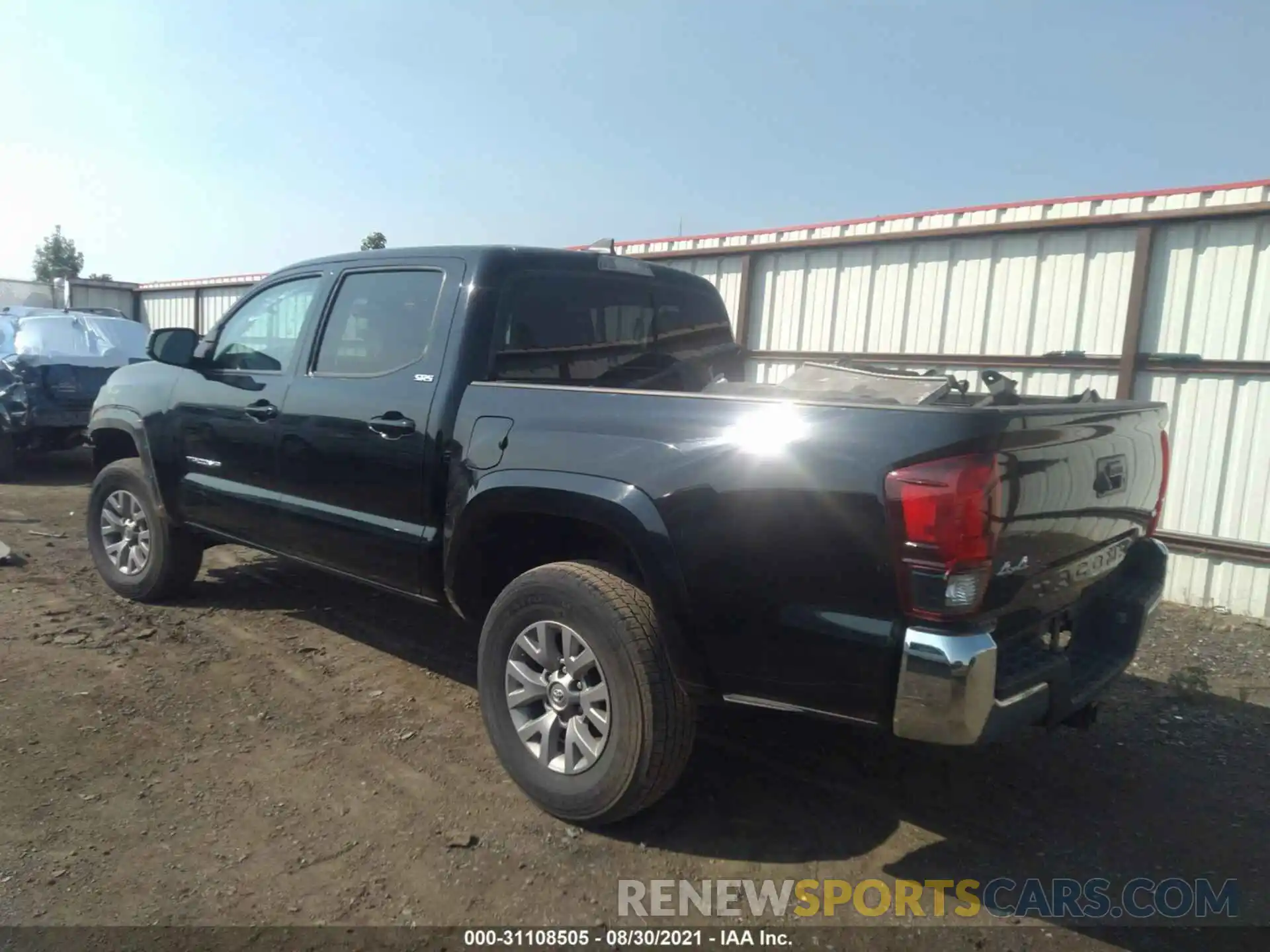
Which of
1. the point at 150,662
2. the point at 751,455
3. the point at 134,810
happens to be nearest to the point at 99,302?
the point at 150,662

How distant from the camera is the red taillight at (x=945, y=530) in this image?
7.31ft

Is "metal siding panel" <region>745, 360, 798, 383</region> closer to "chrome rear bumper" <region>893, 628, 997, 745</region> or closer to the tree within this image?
"chrome rear bumper" <region>893, 628, 997, 745</region>

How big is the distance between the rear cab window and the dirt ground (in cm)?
153

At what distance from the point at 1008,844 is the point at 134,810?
116 inches

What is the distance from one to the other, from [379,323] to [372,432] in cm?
51

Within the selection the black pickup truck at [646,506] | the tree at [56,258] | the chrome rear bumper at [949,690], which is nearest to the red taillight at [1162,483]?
the black pickup truck at [646,506]

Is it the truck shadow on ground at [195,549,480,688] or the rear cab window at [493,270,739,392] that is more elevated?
the rear cab window at [493,270,739,392]

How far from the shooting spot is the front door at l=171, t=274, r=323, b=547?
4.26 m

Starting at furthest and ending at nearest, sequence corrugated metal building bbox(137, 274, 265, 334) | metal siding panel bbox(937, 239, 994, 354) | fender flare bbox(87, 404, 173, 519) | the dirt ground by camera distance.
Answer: corrugated metal building bbox(137, 274, 265, 334), metal siding panel bbox(937, 239, 994, 354), fender flare bbox(87, 404, 173, 519), the dirt ground

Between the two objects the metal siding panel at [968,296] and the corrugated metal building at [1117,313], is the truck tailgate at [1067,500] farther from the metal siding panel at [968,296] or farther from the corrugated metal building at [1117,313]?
the metal siding panel at [968,296]

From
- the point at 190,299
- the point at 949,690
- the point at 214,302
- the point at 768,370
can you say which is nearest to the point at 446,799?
the point at 949,690

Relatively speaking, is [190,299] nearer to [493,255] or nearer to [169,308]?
[169,308]

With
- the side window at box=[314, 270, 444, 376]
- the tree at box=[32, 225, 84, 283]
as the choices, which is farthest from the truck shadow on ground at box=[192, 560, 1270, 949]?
the tree at box=[32, 225, 84, 283]

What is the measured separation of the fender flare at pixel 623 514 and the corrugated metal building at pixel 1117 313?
4.86m
